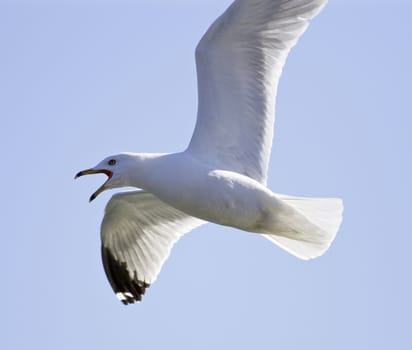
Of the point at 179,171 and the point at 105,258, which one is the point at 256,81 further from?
the point at 105,258

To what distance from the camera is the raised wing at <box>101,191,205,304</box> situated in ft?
34.2

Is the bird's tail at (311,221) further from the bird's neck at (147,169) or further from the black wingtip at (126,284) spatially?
the black wingtip at (126,284)

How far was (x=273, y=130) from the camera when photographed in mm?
9336

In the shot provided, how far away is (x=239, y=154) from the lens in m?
9.16

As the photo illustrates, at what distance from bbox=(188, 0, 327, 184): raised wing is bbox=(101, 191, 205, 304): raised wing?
4.85 feet

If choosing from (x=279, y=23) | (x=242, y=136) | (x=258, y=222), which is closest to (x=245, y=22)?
(x=279, y=23)

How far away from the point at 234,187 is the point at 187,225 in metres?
1.87

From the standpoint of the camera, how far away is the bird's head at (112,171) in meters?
8.88

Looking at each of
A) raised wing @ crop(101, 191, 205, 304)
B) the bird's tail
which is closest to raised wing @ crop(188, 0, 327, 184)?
the bird's tail

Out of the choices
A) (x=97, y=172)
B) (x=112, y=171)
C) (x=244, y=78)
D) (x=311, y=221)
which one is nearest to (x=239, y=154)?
(x=244, y=78)

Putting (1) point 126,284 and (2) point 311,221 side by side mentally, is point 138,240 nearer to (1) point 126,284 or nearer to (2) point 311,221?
(1) point 126,284

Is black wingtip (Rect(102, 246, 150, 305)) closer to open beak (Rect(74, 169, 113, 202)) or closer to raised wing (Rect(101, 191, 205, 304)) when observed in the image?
raised wing (Rect(101, 191, 205, 304))

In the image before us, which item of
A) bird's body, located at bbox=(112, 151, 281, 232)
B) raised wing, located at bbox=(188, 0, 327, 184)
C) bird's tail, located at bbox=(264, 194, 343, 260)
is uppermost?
raised wing, located at bbox=(188, 0, 327, 184)

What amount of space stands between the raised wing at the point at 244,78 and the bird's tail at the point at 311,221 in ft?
1.64
